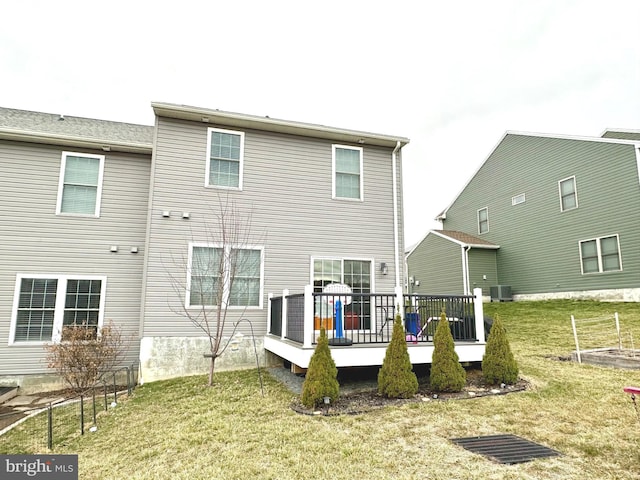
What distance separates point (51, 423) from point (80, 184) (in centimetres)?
599

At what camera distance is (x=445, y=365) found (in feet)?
19.6

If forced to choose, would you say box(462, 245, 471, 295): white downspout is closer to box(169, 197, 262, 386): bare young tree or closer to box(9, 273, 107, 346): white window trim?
box(169, 197, 262, 386): bare young tree

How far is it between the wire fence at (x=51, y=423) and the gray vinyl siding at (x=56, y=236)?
1.65 metres

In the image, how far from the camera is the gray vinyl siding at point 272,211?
8.33 meters

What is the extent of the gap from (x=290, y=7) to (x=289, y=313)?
29.3 ft

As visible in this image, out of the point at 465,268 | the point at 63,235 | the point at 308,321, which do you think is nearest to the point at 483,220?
the point at 465,268

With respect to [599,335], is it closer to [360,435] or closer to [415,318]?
[415,318]

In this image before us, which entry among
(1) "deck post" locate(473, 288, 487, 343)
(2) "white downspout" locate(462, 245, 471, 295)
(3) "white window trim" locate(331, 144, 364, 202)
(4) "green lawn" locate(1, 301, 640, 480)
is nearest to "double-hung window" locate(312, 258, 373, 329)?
(3) "white window trim" locate(331, 144, 364, 202)

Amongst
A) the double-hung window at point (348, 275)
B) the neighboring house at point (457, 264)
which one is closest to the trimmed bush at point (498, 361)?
the double-hung window at point (348, 275)

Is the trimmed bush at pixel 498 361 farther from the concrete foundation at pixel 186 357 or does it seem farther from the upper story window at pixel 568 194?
the upper story window at pixel 568 194

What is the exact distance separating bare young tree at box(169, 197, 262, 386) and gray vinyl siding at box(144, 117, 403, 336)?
113 mm

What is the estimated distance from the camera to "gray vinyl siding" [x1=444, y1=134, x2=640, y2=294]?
43.7ft

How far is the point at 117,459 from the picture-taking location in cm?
413

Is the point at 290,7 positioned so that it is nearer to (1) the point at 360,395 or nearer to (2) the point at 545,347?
(1) the point at 360,395
